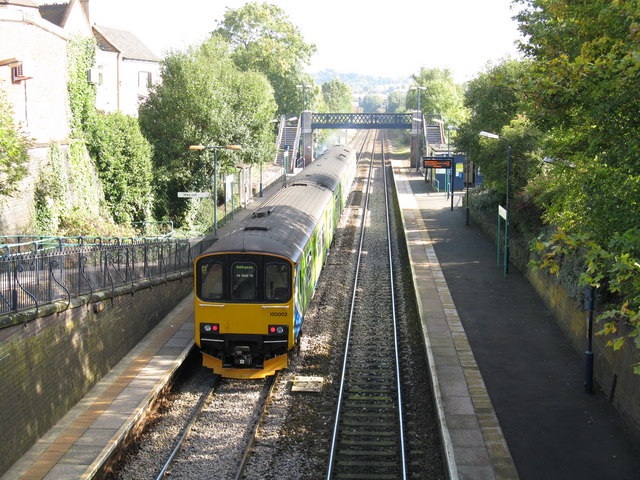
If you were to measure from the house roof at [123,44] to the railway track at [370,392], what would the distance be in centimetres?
2911

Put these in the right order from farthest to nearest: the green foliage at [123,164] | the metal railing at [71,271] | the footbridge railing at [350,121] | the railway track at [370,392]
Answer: the footbridge railing at [350,121]
the green foliage at [123,164]
the metal railing at [71,271]
the railway track at [370,392]

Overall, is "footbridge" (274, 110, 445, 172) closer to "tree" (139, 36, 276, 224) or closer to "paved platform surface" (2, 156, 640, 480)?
"tree" (139, 36, 276, 224)

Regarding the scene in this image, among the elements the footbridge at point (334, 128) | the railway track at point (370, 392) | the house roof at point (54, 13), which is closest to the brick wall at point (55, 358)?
the railway track at point (370, 392)

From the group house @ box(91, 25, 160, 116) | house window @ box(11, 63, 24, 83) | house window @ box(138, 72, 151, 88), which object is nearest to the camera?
house window @ box(11, 63, 24, 83)

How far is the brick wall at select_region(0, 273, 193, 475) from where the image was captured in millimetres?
10789

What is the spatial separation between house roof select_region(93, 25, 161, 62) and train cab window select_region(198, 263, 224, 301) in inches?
1373

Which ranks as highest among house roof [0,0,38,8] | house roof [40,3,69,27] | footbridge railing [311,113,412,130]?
house roof [40,3,69,27]

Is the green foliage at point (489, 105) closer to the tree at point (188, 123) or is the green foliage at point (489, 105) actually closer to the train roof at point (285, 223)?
the train roof at point (285, 223)

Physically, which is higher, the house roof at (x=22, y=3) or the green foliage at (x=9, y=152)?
the house roof at (x=22, y=3)

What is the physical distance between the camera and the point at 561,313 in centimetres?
1748

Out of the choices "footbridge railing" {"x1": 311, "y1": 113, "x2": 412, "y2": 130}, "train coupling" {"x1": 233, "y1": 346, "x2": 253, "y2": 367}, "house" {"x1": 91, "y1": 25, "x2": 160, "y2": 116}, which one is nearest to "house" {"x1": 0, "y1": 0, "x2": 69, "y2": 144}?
"train coupling" {"x1": 233, "y1": 346, "x2": 253, "y2": 367}

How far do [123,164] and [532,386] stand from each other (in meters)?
21.6

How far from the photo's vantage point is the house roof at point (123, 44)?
4534cm

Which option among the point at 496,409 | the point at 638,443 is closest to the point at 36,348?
the point at 496,409
